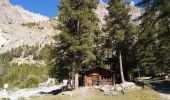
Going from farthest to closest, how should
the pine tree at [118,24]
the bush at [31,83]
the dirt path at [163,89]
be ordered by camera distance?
the bush at [31,83]
the pine tree at [118,24]
the dirt path at [163,89]

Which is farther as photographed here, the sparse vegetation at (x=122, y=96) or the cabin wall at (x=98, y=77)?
the cabin wall at (x=98, y=77)

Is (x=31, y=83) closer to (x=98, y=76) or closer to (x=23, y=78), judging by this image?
(x=23, y=78)

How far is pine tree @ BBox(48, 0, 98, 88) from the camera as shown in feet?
166

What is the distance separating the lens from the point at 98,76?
196 feet

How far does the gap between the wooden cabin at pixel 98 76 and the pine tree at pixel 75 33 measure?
5.99 metres

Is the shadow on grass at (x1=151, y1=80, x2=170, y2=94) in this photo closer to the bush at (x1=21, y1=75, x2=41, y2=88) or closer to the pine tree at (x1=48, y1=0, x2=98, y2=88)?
the pine tree at (x1=48, y1=0, x2=98, y2=88)

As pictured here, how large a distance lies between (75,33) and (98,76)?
36.9ft

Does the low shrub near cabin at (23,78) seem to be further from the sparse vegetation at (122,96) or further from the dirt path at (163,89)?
the sparse vegetation at (122,96)

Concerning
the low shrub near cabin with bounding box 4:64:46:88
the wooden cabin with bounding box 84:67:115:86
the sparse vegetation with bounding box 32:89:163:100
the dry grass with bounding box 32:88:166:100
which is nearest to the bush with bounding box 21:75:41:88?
the low shrub near cabin with bounding box 4:64:46:88

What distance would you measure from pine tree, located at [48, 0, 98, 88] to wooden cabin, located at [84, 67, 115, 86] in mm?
5993

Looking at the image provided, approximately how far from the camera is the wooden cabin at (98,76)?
59.6 metres

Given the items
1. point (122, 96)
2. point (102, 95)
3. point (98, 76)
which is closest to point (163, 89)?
point (122, 96)

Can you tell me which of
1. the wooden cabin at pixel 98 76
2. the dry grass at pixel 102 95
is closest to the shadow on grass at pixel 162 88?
the dry grass at pixel 102 95

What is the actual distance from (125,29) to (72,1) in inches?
462
